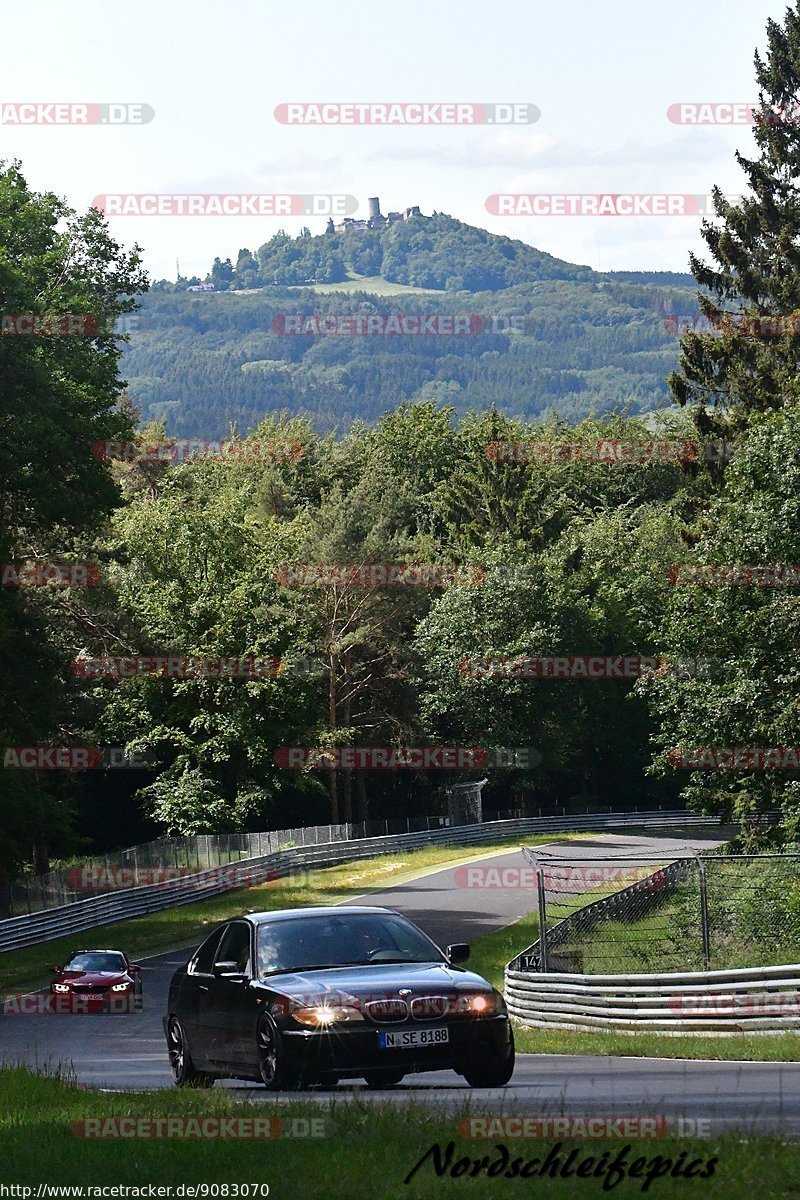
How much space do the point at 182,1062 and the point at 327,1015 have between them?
9.72 feet

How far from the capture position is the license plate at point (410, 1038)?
437 inches

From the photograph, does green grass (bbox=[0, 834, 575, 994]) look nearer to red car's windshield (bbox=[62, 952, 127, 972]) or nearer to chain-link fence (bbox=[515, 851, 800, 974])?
red car's windshield (bbox=[62, 952, 127, 972])

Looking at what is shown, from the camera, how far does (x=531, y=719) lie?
78.4 metres

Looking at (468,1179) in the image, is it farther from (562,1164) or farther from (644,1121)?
(644,1121)

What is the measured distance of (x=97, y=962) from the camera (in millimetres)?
31109

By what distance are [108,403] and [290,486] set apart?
49164 mm

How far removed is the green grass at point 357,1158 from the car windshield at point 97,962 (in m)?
21.4

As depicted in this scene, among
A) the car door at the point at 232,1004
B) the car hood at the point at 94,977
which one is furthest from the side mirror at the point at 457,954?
Result: the car hood at the point at 94,977

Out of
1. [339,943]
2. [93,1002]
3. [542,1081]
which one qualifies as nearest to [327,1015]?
[339,943]

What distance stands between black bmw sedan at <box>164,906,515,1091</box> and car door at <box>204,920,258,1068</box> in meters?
0.01

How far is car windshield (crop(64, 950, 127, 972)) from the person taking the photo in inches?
1216

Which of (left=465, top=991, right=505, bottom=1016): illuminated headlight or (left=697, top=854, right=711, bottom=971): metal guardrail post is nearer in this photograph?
(left=465, top=991, right=505, bottom=1016): illuminated headlight

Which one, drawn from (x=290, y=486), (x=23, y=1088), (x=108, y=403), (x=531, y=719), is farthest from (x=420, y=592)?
(x=23, y=1088)

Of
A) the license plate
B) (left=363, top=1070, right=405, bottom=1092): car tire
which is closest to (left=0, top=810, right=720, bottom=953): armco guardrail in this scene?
(left=363, top=1070, right=405, bottom=1092): car tire
